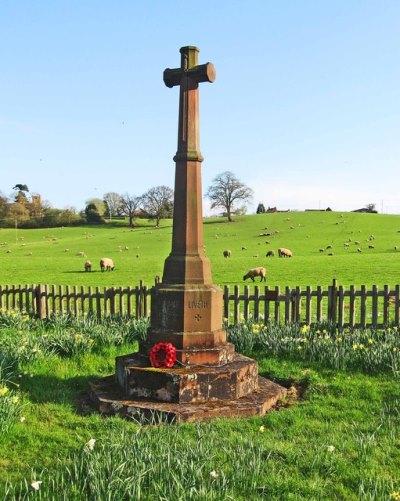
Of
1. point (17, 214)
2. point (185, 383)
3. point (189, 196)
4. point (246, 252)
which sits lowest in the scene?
point (185, 383)

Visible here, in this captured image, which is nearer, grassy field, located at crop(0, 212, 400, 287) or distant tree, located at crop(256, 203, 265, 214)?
grassy field, located at crop(0, 212, 400, 287)

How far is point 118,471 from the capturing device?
402 cm

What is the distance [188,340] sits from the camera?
709 centimetres

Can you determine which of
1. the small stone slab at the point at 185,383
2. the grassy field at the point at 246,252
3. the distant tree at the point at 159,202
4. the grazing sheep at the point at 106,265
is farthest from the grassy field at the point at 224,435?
the distant tree at the point at 159,202

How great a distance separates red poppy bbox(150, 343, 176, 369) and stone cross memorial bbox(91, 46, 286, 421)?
1.6 inches

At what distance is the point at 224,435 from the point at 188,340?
6.27 ft

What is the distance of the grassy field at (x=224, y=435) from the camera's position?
4.00m

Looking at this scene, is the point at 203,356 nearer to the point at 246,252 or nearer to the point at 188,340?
the point at 188,340

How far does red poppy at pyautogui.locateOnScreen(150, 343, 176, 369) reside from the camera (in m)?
6.82

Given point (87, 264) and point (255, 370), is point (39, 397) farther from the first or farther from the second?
point (87, 264)

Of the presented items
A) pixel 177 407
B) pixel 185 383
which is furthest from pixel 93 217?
pixel 177 407

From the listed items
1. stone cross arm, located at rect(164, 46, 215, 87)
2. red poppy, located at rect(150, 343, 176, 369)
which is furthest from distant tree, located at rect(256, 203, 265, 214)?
red poppy, located at rect(150, 343, 176, 369)

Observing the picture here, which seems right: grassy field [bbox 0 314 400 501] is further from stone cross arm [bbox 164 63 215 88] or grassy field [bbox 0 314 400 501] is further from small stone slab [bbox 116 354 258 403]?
stone cross arm [bbox 164 63 215 88]

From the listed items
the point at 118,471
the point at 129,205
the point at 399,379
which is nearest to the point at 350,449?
the point at 118,471
